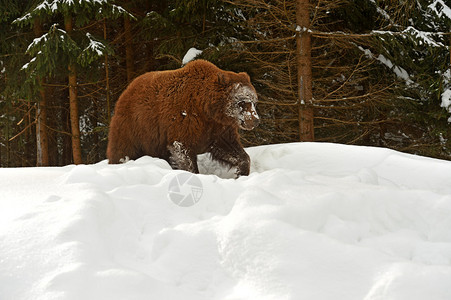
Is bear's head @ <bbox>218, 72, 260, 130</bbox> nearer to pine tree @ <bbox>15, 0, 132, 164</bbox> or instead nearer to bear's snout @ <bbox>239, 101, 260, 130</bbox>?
bear's snout @ <bbox>239, 101, 260, 130</bbox>

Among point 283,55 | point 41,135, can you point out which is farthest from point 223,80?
point 41,135

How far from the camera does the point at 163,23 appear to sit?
32.3ft

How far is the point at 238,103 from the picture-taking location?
454 cm

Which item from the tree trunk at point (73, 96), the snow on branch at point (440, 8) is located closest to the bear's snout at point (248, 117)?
the tree trunk at point (73, 96)

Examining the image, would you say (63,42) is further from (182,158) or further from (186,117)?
(182,158)

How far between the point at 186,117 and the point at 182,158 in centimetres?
51

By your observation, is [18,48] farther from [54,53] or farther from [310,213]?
[310,213]

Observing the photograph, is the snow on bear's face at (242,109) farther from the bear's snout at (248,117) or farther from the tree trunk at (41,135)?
the tree trunk at (41,135)

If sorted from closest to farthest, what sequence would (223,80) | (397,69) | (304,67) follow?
(223,80) → (304,67) → (397,69)

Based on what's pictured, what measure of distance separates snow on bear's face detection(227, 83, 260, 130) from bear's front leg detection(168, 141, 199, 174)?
71cm

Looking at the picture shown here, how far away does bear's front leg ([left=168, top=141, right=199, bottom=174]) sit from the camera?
4473 mm

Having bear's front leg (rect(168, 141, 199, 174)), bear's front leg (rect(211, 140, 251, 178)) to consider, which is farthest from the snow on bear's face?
bear's front leg (rect(168, 141, 199, 174))

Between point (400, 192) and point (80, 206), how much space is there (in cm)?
236

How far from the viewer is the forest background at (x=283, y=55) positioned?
27.7ft
